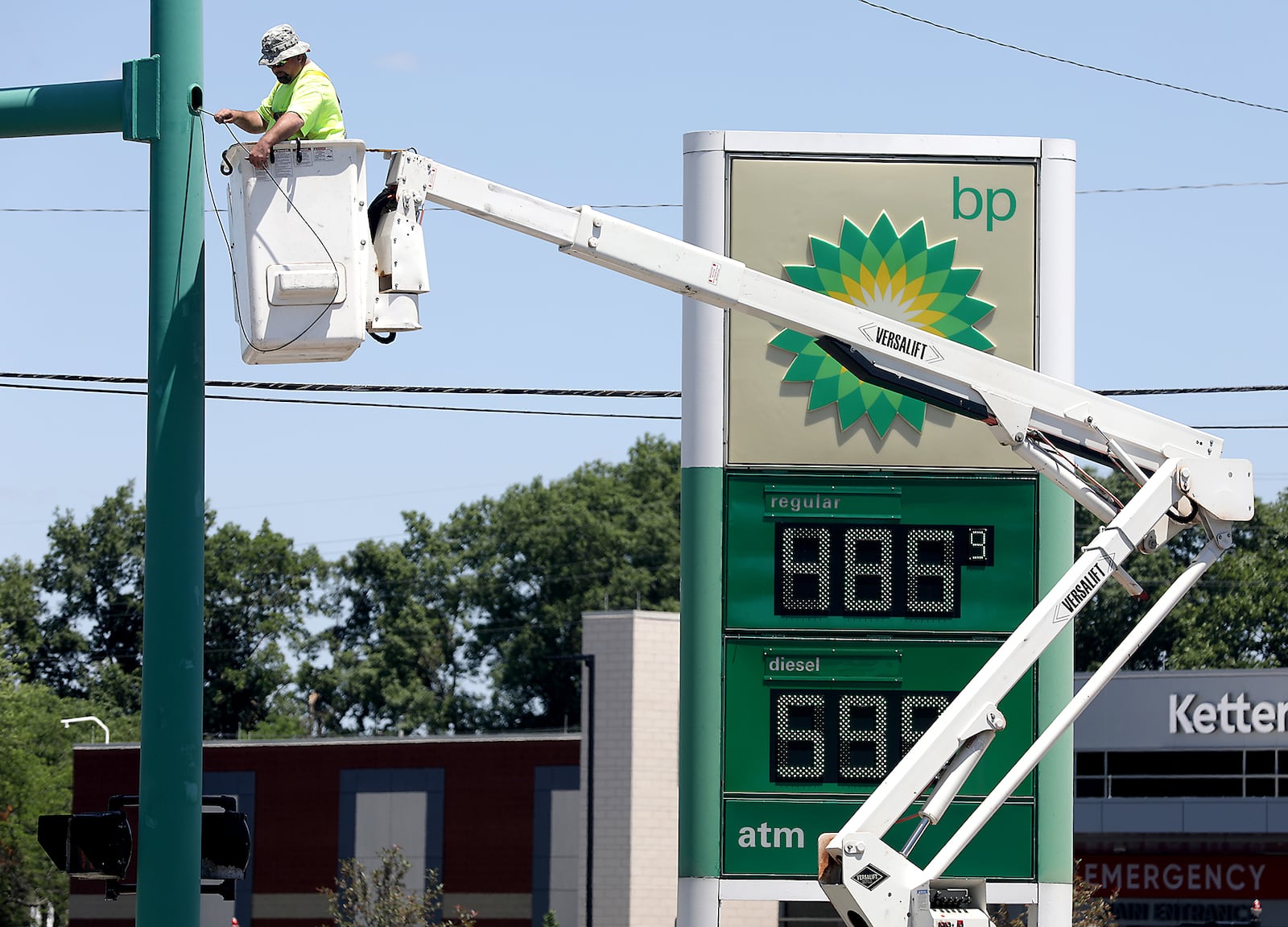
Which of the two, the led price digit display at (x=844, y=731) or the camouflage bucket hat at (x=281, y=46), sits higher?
the camouflage bucket hat at (x=281, y=46)

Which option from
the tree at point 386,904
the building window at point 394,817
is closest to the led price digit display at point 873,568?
the tree at point 386,904

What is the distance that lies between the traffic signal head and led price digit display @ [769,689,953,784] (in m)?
6.66

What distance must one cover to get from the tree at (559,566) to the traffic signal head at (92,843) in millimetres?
88590

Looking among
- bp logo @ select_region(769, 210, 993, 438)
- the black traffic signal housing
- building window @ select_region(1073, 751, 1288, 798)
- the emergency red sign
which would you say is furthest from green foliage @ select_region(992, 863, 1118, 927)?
the black traffic signal housing

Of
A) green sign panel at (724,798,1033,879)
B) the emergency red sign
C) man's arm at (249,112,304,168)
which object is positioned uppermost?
man's arm at (249,112,304,168)

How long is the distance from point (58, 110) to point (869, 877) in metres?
6.53

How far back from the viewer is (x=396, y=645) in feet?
341

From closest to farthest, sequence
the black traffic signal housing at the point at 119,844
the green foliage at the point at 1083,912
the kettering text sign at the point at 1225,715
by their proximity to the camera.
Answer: the black traffic signal housing at the point at 119,844, the green foliage at the point at 1083,912, the kettering text sign at the point at 1225,715

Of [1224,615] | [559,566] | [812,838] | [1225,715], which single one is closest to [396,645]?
[559,566]

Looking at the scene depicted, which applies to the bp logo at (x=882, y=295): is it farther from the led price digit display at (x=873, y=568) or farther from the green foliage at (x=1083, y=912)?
the green foliage at (x=1083, y=912)

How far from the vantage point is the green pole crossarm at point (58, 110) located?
1005 centimetres

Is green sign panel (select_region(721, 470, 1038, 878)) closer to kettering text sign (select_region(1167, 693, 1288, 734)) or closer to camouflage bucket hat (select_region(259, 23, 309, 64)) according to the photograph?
camouflage bucket hat (select_region(259, 23, 309, 64))

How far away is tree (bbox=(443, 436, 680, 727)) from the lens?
336 ft

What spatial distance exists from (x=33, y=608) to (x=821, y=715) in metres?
102
